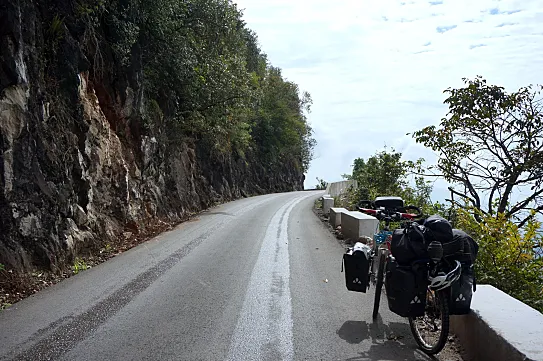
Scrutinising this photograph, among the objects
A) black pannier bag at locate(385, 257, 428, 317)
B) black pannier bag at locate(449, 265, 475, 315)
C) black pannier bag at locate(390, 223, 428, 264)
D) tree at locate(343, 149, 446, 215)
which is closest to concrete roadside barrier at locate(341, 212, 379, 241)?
tree at locate(343, 149, 446, 215)

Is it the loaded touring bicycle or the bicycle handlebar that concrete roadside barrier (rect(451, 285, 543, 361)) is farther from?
the bicycle handlebar

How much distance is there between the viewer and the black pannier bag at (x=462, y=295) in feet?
14.8

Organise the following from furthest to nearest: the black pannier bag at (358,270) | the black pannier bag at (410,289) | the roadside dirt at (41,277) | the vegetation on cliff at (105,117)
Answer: the vegetation on cliff at (105,117) < the roadside dirt at (41,277) < the black pannier bag at (358,270) < the black pannier bag at (410,289)

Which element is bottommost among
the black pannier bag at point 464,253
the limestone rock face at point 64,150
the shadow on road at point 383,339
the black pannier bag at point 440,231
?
the shadow on road at point 383,339

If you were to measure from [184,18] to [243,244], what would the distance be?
→ 12.7 meters

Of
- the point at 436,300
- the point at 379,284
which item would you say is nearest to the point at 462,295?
the point at 436,300

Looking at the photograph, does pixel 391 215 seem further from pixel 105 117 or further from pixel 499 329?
pixel 105 117

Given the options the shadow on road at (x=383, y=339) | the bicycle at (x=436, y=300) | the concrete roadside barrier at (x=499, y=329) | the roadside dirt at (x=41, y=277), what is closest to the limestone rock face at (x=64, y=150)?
the roadside dirt at (x=41, y=277)

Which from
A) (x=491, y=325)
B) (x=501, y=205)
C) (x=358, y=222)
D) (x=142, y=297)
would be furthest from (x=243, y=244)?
(x=491, y=325)

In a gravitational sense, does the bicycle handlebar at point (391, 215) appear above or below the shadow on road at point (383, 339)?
above

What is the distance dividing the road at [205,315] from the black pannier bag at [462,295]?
64 centimetres

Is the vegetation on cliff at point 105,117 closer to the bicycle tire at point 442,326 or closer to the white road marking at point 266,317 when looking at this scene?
the white road marking at point 266,317

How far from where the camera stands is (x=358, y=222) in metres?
12.4

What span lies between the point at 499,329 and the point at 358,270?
199 cm
